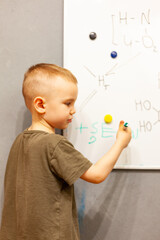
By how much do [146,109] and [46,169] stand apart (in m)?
0.46

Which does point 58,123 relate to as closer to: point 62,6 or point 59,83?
point 59,83

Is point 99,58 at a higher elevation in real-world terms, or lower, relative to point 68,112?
higher

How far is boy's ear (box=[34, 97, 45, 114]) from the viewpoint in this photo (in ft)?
2.34

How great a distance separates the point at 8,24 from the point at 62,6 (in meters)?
0.22

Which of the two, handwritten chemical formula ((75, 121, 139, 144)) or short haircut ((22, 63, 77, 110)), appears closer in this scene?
short haircut ((22, 63, 77, 110))

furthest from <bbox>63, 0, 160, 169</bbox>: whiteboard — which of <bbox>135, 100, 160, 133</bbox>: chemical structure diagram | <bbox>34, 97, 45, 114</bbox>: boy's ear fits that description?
<bbox>34, 97, 45, 114</bbox>: boy's ear

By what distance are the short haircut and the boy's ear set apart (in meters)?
0.02

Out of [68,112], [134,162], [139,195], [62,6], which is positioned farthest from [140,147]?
[62,6]

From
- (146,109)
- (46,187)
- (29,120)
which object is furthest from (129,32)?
(46,187)

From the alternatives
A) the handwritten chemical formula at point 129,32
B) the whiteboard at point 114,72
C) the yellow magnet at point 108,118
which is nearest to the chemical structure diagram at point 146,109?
the whiteboard at point 114,72

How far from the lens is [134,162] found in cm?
92

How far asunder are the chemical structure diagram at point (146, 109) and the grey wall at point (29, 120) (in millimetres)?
172

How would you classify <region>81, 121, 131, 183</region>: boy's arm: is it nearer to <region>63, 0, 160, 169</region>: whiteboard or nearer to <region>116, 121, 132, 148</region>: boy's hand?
<region>116, 121, 132, 148</region>: boy's hand

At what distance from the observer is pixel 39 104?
72cm
